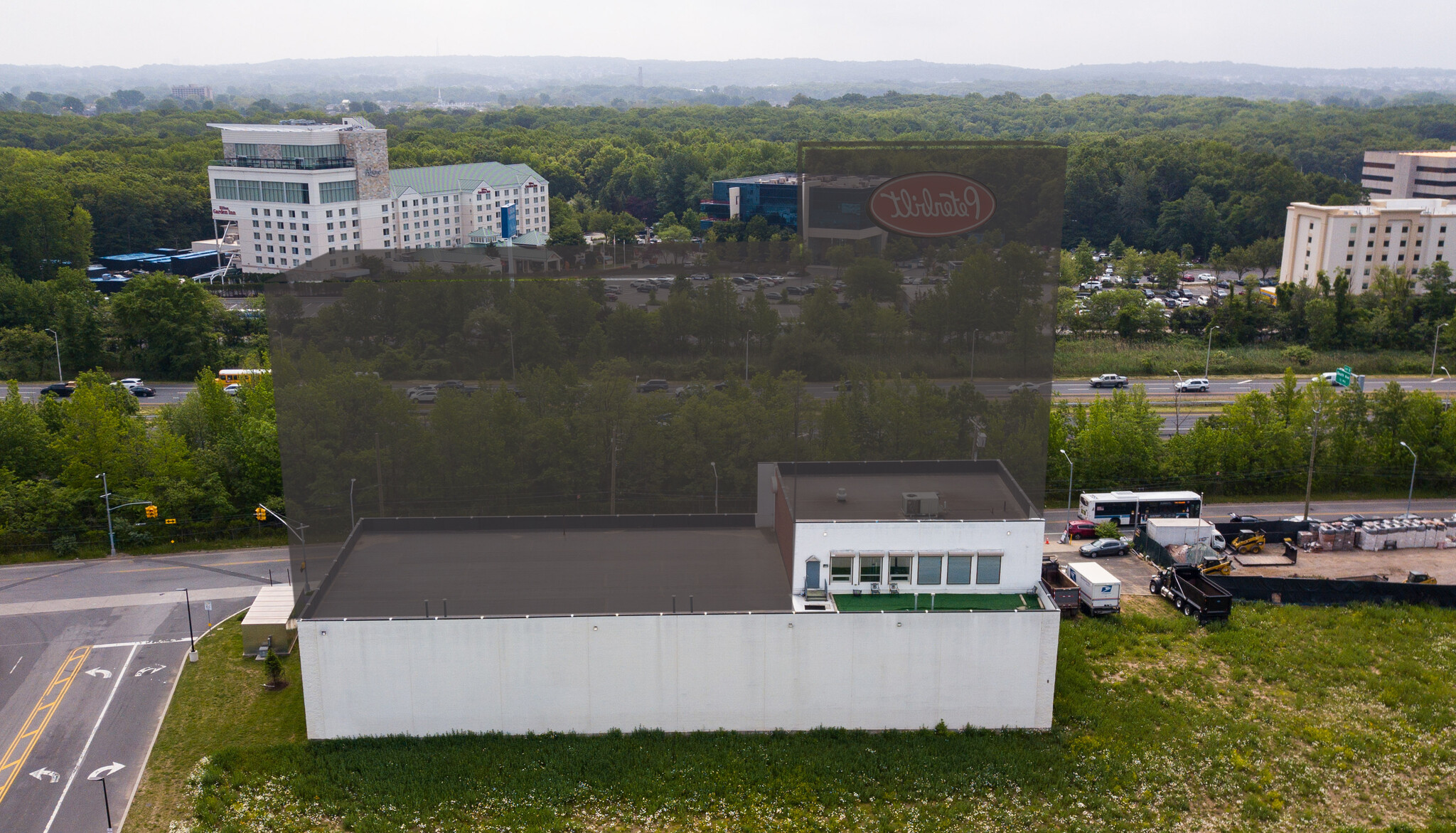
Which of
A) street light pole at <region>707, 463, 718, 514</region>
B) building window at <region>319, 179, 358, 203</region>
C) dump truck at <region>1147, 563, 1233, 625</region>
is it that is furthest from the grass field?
building window at <region>319, 179, 358, 203</region>

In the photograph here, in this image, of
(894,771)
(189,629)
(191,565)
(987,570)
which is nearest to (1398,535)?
(987,570)

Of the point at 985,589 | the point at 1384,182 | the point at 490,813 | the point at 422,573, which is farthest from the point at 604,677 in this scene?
the point at 1384,182

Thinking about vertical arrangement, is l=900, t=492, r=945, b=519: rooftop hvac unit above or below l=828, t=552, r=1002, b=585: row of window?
above

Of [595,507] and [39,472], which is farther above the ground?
[595,507]

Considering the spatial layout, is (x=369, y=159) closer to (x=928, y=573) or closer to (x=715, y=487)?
(x=715, y=487)

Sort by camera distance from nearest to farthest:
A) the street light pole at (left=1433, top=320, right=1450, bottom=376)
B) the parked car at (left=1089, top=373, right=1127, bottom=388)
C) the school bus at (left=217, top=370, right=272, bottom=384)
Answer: the school bus at (left=217, top=370, right=272, bottom=384) → the parked car at (left=1089, top=373, right=1127, bottom=388) → the street light pole at (left=1433, top=320, right=1450, bottom=376)

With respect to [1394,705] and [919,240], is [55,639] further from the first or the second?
[1394,705]

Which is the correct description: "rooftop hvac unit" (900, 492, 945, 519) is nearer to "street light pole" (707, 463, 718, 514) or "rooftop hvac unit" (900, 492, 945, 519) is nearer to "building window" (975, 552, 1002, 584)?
"building window" (975, 552, 1002, 584)
